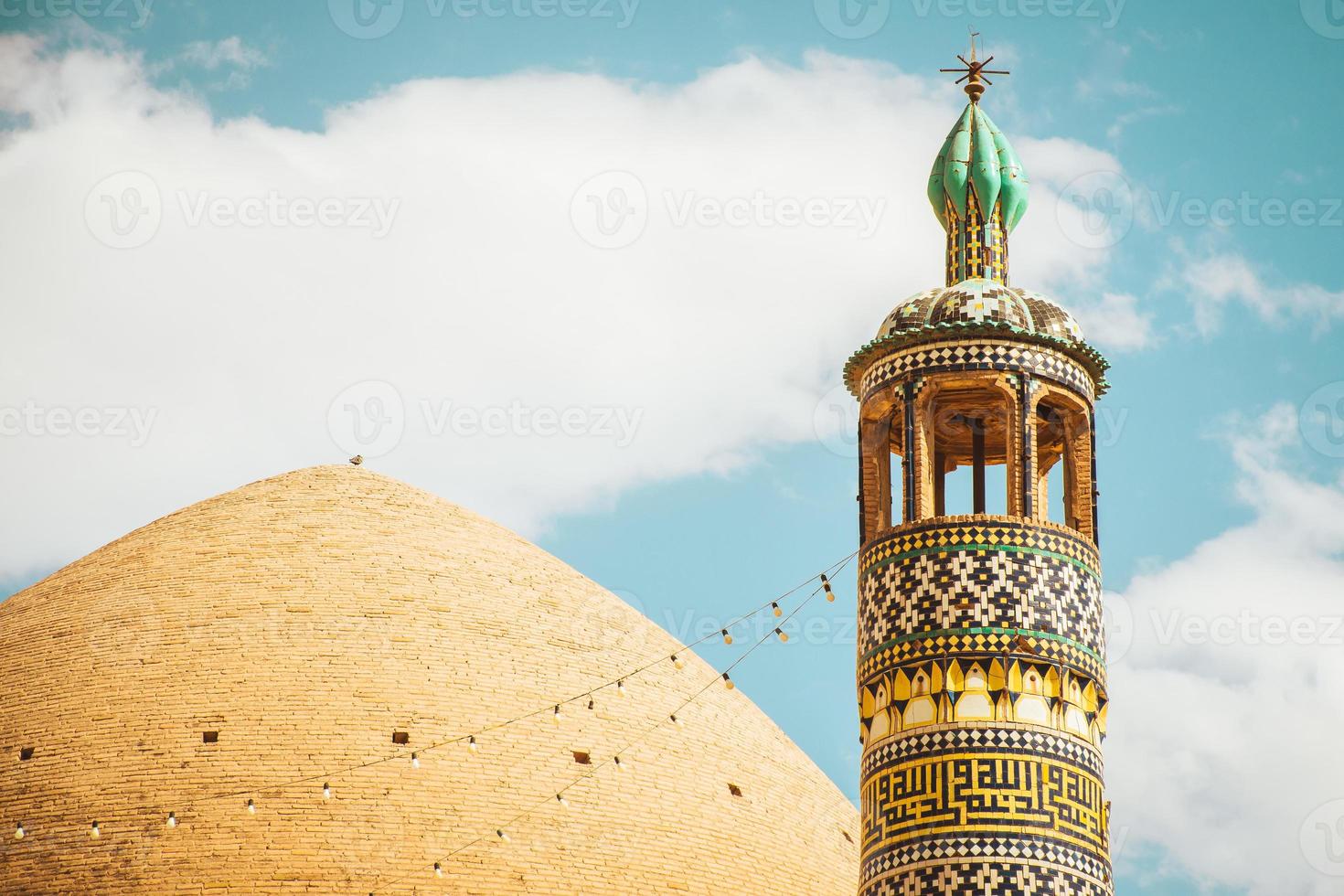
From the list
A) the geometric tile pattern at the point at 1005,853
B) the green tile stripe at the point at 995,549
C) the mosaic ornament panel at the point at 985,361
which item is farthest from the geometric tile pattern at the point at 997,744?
the mosaic ornament panel at the point at 985,361

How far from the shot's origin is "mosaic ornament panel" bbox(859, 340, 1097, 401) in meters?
19.2

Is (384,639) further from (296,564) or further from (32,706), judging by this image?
(32,706)

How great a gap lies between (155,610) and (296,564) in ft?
4.02

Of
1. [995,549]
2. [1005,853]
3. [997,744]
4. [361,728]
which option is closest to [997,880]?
[1005,853]

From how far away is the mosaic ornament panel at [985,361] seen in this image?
63.1 feet

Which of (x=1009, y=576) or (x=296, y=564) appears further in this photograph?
(x=296, y=564)

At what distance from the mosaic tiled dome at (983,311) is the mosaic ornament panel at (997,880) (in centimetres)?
405

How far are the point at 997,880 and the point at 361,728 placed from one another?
5.53 m

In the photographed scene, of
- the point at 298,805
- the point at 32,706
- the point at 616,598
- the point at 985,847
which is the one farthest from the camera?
the point at 616,598

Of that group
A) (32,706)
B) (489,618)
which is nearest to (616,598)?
(489,618)

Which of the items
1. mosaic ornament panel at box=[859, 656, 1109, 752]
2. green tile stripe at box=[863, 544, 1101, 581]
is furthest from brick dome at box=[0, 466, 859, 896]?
green tile stripe at box=[863, 544, 1101, 581]

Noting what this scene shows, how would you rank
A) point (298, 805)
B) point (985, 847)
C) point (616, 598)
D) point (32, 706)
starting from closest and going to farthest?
point (985, 847) < point (298, 805) < point (32, 706) < point (616, 598)

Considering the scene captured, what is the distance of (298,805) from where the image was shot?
65.2 feet

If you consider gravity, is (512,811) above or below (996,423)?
below
